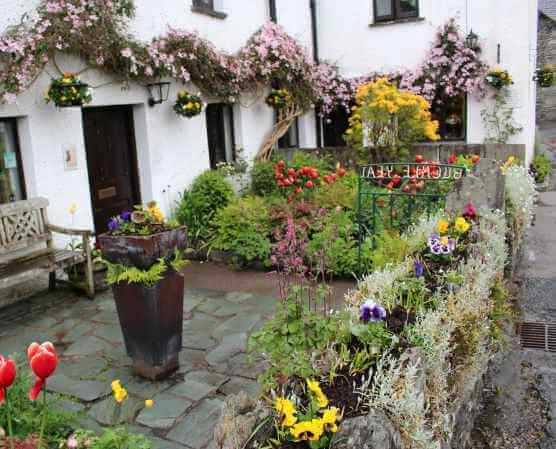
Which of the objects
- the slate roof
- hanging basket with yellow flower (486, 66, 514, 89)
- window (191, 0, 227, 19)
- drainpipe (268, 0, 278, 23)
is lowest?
hanging basket with yellow flower (486, 66, 514, 89)

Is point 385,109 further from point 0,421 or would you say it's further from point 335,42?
point 0,421

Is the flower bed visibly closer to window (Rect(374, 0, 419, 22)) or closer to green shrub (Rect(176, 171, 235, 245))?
green shrub (Rect(176, 171, 235, 245))

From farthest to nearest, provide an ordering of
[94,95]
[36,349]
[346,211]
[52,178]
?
1. [346,211]
2. [94,95]
3. [52,178]
4. [36,349]

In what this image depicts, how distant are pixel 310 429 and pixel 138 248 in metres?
2.21

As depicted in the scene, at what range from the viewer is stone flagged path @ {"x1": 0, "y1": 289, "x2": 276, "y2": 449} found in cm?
361

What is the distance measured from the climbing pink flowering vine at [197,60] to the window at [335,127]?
31cm

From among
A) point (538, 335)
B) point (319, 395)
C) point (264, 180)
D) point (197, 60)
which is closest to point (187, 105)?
point (197, 60)

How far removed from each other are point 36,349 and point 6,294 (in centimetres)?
452

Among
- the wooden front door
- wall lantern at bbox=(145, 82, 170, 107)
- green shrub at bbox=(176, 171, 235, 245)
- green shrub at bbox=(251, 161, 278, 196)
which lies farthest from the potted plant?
green shrub at bbox=(251, 161, 278, 196)

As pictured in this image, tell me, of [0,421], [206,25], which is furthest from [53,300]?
[206,25]

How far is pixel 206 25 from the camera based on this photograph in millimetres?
8844

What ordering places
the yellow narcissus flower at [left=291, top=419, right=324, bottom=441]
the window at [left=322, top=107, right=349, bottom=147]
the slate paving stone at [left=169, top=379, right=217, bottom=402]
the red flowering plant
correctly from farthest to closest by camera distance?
the window at [left=322, top=107, right=349, bottom=147] → the red flowering plant → the slate paving stone at [left=169, top=379, right=217, bottom=402] → the yellow narcissus flower at [left=291, top=419, right=324, bottom=441]

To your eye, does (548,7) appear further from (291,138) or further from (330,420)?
(330,420)

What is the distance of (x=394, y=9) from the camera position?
39.3ft
